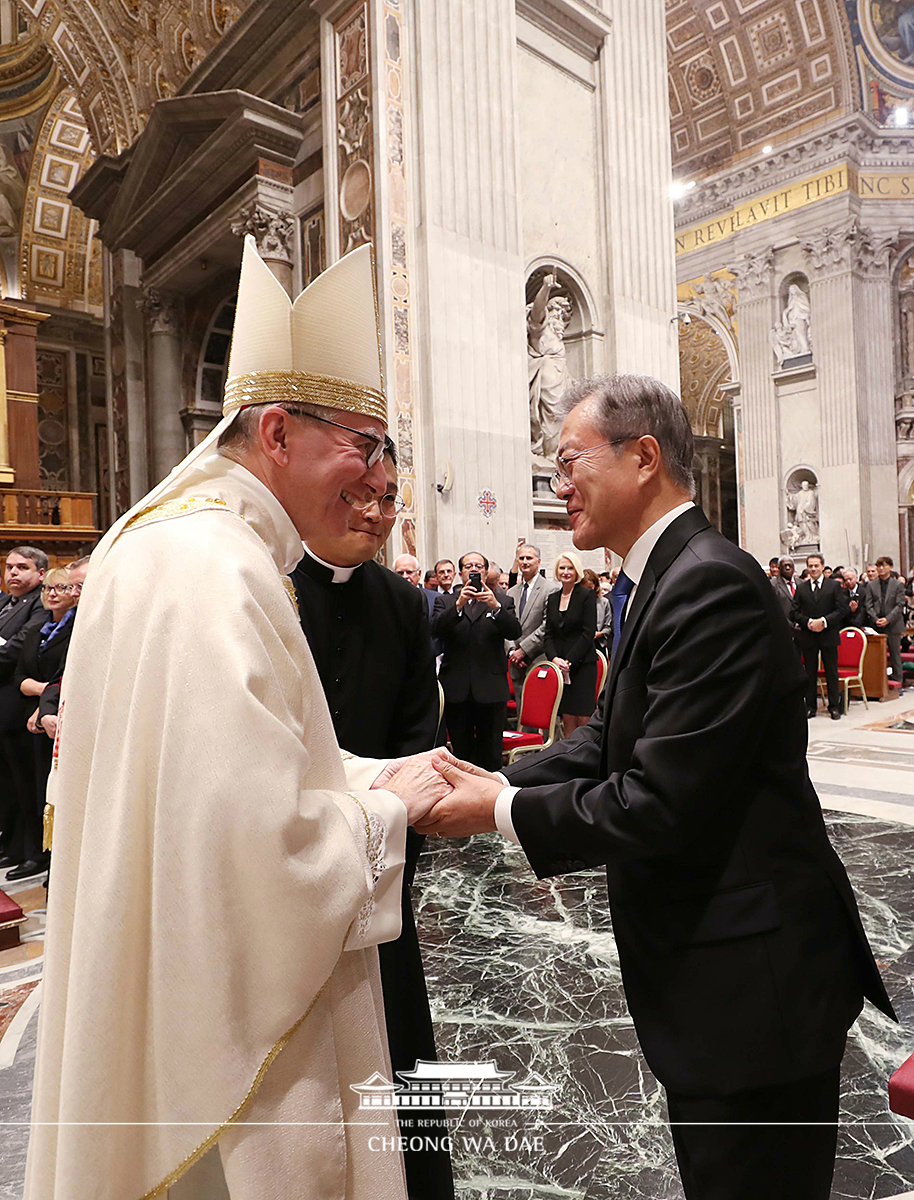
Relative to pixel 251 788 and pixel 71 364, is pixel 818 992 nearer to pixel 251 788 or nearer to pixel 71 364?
pixel 251 788

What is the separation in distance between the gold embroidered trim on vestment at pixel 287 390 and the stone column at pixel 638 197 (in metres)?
9.79

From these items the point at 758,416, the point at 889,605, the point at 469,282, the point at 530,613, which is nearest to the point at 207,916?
the point at 530,613

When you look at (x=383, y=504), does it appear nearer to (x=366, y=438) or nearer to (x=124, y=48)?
(x=366, y=438)

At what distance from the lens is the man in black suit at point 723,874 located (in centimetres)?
133

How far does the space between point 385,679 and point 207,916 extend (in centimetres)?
119

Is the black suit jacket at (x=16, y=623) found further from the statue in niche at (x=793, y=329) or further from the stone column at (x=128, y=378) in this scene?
the statue in niche at (x=793, y=329)

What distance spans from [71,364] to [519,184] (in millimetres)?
16739

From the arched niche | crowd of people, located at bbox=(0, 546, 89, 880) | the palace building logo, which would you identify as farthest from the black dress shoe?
the arched niche

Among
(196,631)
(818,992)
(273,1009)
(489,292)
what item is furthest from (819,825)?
(489,292)

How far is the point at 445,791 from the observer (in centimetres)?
154

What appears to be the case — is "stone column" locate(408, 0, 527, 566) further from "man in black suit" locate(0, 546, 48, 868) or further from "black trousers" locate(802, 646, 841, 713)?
"man in black suit" locate(0, 546, 48, 868)

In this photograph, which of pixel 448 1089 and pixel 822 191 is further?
pixel 822 191

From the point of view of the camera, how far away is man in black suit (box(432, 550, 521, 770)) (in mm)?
6039

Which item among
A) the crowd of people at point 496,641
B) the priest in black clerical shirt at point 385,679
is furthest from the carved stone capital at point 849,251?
the priest in black clerical shirt at point 385,679
